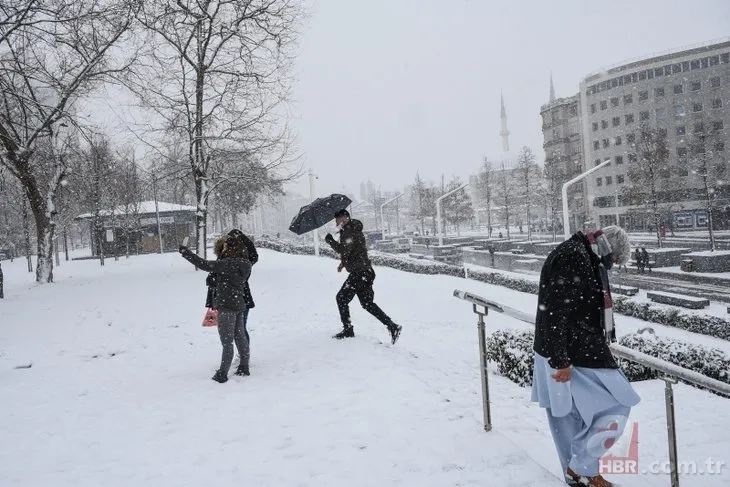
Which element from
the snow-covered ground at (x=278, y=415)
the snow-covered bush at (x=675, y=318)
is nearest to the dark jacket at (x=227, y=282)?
the snow-covered ground at (x=278, y=415)

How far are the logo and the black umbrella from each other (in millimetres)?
5599

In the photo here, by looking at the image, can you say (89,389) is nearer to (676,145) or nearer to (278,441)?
(278,441)

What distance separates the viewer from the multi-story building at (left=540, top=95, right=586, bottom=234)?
233 ft

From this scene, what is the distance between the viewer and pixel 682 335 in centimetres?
1068

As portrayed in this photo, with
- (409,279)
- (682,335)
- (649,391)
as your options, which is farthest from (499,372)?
(409,279)

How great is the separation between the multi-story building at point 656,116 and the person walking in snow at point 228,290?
53.0 m

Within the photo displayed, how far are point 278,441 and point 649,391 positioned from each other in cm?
501

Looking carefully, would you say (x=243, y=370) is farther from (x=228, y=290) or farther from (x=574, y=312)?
(x=574, y=312)

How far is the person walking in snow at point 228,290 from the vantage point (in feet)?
16.5

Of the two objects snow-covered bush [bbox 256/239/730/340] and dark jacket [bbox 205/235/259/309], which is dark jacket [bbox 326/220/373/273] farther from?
snow-covered bush [bbox 256/239/730/340]

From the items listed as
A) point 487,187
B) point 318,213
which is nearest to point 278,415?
point 318,213

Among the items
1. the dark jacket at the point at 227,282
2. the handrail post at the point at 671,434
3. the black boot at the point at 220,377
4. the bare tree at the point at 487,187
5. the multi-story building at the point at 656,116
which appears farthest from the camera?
the bare tree at the point at 487,187

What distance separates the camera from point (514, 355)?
21.1ft

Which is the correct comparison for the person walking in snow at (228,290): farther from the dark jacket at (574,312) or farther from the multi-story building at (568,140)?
the multi-story building at (568,140)
